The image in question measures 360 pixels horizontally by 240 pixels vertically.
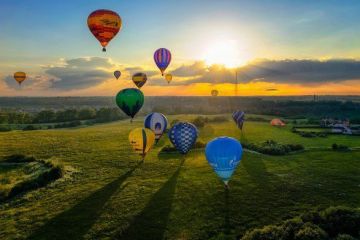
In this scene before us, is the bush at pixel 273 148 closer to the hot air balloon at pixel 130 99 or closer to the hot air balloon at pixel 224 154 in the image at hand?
the hot air balloon at pixel 130 99

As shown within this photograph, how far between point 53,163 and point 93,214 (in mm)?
14840

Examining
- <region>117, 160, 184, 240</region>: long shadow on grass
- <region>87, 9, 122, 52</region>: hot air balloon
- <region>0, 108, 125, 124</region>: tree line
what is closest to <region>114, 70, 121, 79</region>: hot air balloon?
<region>0, 108, 125, 124</region>: tree line

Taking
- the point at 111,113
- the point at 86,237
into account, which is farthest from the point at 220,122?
the point at 86,237

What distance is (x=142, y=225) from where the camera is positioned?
66.7 ft

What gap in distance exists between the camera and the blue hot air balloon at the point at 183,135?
33.4 meters

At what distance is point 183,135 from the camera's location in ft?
110

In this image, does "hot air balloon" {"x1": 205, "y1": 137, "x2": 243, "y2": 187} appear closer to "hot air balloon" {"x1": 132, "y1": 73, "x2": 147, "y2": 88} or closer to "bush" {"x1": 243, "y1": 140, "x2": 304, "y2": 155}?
"bush" {"x1": 243, "y1": 140, "x2": 304, "y2": 155}

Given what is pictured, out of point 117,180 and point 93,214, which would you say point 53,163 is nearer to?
point 117,180

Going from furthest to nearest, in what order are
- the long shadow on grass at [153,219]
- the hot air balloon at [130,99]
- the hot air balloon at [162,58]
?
the hot air balloon at [162,58] < the hot air balloon at [130,99] < the long shadow on grass at [153,219]

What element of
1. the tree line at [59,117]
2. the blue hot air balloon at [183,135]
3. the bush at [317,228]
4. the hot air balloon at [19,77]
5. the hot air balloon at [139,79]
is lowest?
the bush at [317,228]

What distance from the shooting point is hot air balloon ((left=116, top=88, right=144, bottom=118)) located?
3716cm

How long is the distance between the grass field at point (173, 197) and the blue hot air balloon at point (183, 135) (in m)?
2.24

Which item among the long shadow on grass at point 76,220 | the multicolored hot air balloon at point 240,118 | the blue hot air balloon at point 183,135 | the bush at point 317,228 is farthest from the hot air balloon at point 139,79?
the bush at point 317,228

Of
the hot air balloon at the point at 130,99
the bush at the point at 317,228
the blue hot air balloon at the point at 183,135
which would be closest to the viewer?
the bush at the point at 317,228
